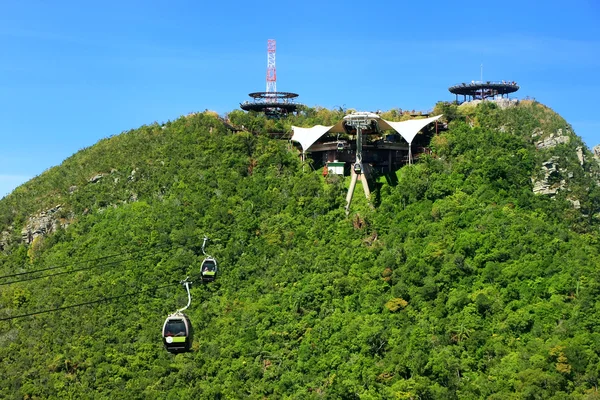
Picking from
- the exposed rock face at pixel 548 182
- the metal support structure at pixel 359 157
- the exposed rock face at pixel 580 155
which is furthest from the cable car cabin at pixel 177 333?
the exposed rock face at pixel 580 155

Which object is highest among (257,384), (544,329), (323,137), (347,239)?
(323,137)

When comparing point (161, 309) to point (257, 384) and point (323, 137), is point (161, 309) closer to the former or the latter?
point (257, 384)

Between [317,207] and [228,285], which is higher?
[317,207]

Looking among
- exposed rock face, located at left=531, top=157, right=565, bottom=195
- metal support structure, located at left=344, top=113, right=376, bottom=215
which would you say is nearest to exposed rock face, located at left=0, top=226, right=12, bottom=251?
metal support structure, located at left=344, top=113, right=376, bottom=215

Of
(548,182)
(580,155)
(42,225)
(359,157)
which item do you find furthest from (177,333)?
(580,155)

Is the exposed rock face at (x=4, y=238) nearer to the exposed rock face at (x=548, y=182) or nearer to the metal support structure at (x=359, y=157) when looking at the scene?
the metal support structure at (x=359, y=157)

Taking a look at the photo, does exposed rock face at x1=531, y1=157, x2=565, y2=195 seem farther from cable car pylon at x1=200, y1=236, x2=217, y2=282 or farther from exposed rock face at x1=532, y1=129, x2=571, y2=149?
cable car pylon at x1=200, y1=236, x2=217, y2=282

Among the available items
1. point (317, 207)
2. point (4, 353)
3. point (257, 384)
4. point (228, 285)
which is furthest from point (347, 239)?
point (4, 353)
